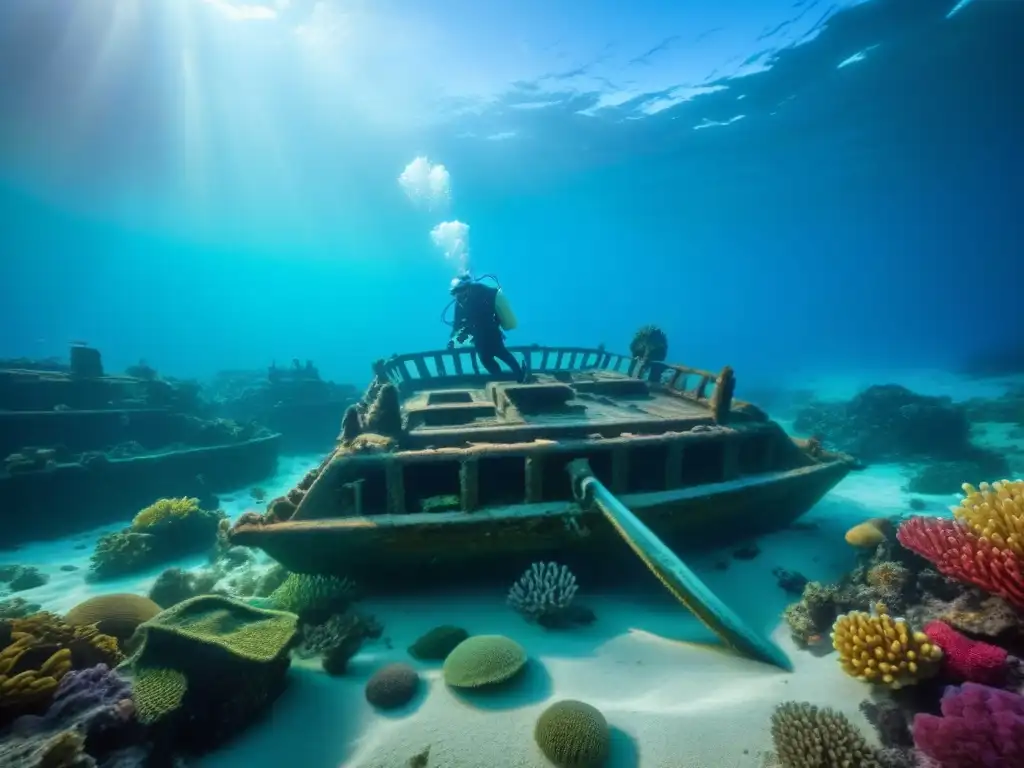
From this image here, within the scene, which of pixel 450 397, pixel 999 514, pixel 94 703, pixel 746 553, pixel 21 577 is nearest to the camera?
pixel 94 703

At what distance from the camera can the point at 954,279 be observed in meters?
108

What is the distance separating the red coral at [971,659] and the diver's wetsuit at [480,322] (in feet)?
25.4

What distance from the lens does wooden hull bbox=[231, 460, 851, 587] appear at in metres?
4.99

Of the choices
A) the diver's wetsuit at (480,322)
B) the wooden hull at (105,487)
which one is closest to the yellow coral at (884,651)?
the diver's wetsuit at (480,322)

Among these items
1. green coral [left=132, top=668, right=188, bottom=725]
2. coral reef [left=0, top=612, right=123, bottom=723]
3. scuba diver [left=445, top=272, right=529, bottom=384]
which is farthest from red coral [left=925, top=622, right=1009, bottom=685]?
scuba diver [left=445, top=272, right=529, bottom=384]

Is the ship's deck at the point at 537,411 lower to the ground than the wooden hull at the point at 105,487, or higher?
higher

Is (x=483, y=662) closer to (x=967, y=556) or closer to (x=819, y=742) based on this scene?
(x=819, y=742)

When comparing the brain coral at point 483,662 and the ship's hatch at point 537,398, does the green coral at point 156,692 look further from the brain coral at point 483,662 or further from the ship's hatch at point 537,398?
the ship's hatch at point 537,398

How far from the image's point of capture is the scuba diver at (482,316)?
949 cm

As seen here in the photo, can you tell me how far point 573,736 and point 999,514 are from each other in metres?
4.07

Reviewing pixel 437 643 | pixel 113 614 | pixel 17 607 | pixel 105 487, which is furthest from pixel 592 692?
pixel 105 487

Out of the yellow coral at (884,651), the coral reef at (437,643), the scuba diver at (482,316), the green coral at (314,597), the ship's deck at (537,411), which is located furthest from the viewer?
the scuba diver at (482,316)

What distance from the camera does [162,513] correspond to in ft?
28.4

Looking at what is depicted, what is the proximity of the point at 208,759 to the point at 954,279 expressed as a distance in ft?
531
